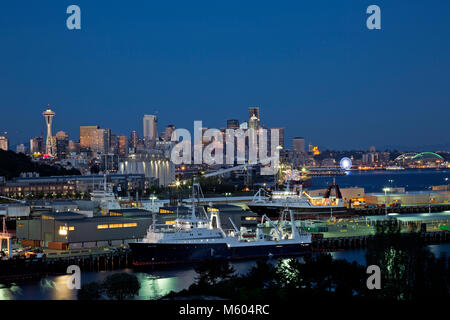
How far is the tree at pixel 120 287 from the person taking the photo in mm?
15328

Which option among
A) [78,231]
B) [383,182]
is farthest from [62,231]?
[383,182]

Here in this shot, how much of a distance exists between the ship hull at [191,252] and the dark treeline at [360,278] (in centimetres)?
624

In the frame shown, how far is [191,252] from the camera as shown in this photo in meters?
23.1

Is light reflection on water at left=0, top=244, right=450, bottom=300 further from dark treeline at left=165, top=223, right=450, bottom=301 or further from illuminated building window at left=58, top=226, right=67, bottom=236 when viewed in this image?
illuminated building window at left=58, top=226, right=67, bottom=236

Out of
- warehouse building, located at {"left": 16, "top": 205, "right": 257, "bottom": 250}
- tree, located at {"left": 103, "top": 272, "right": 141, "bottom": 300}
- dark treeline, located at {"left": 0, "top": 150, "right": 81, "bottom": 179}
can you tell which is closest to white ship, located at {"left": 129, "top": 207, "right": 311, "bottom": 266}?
warehouse building, located at {"left": 16, "top": 205, "right": 257, "bottom": 250}

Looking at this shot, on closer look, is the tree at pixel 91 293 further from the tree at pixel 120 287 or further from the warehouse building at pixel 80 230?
the warehouse building at pixel 80 230

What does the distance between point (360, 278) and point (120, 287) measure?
5.32 m

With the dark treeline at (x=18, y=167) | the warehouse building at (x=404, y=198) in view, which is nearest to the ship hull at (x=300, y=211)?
the warehouse building at (x=404, y=198)

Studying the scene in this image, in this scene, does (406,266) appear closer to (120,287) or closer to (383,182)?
(120,287)

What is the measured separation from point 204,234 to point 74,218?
5.55 m

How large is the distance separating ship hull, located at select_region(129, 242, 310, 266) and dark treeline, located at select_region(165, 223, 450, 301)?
246 inches

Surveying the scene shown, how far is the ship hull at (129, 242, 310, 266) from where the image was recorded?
22.7 metres
